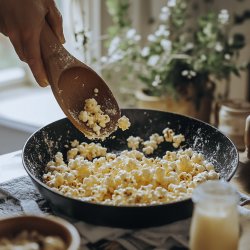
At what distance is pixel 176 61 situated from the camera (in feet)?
6.67

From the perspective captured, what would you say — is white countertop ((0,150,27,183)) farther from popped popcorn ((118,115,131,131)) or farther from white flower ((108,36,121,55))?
white flower ((108,36,121,55))

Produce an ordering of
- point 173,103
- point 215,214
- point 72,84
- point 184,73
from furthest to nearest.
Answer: point 173,103, point 184,73, point 72,84, point 215,214

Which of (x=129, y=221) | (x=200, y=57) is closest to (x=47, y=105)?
→ (x=200, y=57)

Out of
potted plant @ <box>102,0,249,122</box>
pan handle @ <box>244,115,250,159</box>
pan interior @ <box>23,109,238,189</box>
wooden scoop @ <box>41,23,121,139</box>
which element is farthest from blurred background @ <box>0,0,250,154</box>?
wooden scoop @ <box>41,23,121,139</box>

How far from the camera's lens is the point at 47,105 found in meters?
2.66

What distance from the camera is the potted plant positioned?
6.70ft

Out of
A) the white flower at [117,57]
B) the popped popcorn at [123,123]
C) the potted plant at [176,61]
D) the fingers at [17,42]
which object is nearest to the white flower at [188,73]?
the potted plant at [176,61]

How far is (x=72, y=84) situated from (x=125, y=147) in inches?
10.5

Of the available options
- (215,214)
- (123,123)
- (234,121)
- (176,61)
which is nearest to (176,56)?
(176,61)

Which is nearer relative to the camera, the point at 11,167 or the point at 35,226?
the point at 35,226

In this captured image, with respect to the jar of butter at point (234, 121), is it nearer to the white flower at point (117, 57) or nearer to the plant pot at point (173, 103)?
the plant pot at point (173, 103)

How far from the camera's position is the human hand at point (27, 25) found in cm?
120

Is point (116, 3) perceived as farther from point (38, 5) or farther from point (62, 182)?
point (62, 182)

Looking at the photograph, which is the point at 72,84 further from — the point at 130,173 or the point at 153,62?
the point at 153,62
